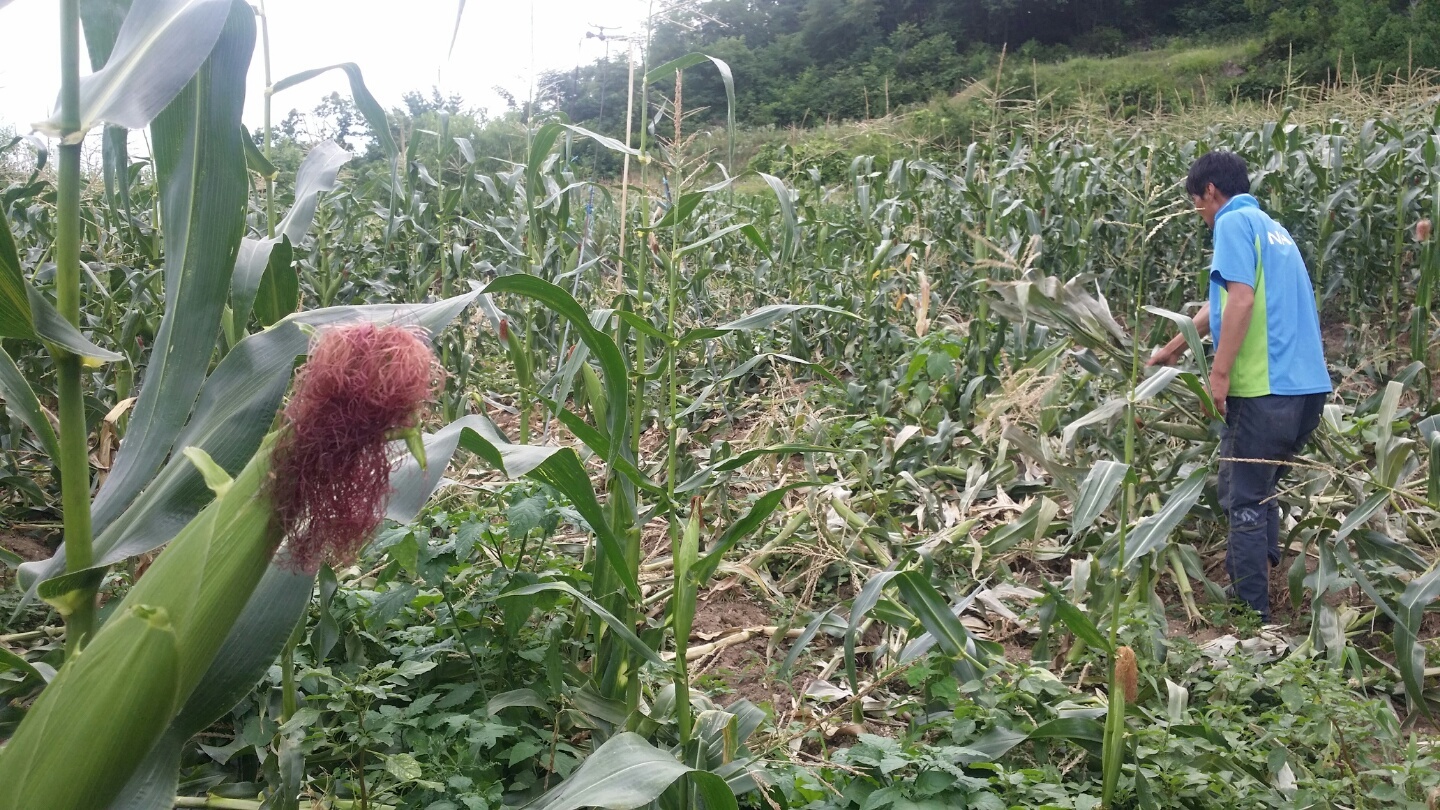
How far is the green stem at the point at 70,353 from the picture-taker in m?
1.10

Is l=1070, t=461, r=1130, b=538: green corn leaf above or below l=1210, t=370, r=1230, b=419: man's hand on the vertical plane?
above

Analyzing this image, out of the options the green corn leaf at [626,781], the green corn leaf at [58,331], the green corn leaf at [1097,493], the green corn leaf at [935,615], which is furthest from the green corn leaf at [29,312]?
the green corn leaf at [1097,493]

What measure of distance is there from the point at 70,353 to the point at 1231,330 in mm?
3896

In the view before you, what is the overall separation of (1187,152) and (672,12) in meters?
7.49

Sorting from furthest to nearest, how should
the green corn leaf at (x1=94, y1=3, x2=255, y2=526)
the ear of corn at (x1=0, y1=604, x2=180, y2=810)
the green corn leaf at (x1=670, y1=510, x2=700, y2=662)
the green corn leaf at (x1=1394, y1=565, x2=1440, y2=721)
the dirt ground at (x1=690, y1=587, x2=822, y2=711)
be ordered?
the dirt ground at (x1=690, y1=587, x2=822, y2=711) → the green corn leaf at (x1=1394, y1=565, x2=1440, y2=721) → the green corn leaf at (x1=670, y1=510, x2=700, y2=662) → the green corn leaf at (x1=94, y1=3, x2=255, y2=526) → the ear of corn at (x1=0, y1=604, x2=180, y2=810)

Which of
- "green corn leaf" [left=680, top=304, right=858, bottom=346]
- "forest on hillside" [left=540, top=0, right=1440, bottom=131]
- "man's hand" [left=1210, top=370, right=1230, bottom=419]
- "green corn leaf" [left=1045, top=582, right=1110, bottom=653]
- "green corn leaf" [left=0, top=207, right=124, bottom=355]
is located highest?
"forest on hillside" [left=540, top=0, right=1440, bottom=131]

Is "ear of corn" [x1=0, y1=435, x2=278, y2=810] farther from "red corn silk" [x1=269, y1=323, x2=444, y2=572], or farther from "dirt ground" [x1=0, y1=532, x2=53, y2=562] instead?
"dirt ground" [x1=0, y1=532, x2=53, y2=562]

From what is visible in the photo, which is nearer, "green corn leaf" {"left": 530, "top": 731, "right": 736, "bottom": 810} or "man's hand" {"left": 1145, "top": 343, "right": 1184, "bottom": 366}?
"green corn leaf" {"left": 530, "top": 731, "right": 736, "bottom": 810}

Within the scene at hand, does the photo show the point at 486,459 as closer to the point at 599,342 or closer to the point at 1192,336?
the point at 599,342

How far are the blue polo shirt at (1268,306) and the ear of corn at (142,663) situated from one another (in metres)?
3.85

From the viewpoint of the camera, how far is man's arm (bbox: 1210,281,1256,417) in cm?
369

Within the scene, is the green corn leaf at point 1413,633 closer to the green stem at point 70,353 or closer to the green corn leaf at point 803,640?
the green corn leaf at point 803,640

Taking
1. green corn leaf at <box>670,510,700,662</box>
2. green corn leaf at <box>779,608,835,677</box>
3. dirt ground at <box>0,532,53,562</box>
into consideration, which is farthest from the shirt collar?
dirt ground at <box>0,532,53,562</box>

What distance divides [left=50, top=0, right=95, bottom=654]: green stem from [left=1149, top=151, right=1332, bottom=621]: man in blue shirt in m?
3.67
